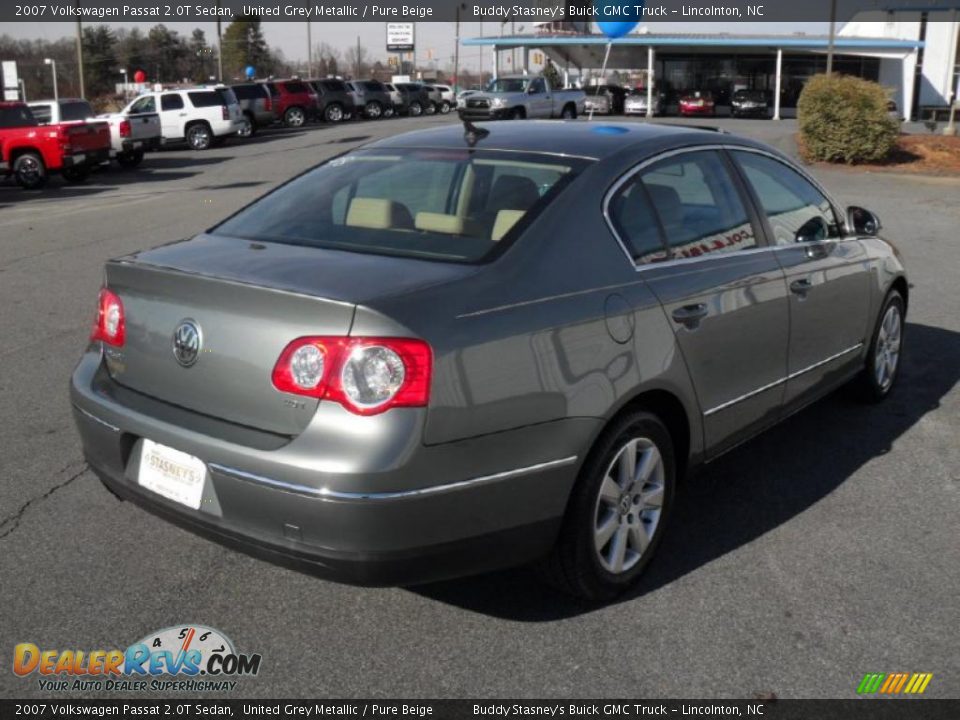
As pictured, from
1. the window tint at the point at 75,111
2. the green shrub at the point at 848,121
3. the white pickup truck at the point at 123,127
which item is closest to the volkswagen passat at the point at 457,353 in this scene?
the window tint at the point at 75,111

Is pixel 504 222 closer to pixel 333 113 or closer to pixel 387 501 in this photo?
pixel 387 501

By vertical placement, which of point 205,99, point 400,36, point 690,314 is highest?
point 400,36

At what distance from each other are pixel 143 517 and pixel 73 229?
1107cm

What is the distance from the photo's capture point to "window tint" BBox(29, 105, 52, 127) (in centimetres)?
2232

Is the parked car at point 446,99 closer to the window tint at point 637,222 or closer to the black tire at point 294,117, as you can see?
the black tire at point 294,117

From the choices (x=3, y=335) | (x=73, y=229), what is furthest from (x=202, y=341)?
(x=73, y=229)

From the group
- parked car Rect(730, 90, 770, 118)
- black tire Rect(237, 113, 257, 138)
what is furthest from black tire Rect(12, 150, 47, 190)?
parked car Rect(730, 90, 770, 118)

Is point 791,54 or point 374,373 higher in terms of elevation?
point 791,54

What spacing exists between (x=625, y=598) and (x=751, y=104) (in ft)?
170

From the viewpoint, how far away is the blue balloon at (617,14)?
32.5 feet

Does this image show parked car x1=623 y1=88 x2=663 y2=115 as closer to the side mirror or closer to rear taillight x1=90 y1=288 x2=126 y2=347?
the side mirror

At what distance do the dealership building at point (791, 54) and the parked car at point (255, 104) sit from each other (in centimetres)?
1744

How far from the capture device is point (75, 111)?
75.0 ft
